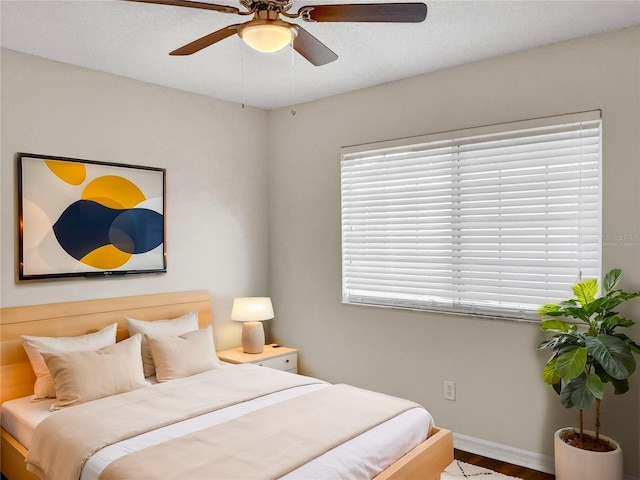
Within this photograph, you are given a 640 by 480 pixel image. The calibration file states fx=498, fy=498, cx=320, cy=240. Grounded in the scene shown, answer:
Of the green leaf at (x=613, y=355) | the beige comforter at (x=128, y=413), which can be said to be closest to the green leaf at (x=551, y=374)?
the green leaf at (x=613, y=355)

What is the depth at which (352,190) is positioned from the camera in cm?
411

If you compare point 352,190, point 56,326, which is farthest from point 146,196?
point 352,190

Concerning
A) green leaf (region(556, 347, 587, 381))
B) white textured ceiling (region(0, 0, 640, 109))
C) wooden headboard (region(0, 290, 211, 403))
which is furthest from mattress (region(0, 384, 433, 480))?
white textured ceiling (region(0, 0, 640, 109))

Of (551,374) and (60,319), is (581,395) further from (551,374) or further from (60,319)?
(60,319)

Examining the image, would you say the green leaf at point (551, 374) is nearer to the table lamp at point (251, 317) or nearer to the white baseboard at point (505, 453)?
the white baseboard at point (505, 453)

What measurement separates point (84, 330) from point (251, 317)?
1.28 m

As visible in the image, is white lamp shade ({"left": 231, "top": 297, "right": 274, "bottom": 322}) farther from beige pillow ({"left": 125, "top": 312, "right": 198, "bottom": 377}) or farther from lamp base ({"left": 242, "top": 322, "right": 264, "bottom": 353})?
beige pillow ({"left": 125, "top": 312, "right": 198, "bottom": 377})

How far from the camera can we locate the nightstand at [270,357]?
13.0 feet

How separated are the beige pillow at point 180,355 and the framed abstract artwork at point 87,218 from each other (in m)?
0.63

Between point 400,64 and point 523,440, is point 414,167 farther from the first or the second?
point 523,440

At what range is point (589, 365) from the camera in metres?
2.74

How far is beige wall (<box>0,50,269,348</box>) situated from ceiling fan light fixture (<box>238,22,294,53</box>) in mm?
1855

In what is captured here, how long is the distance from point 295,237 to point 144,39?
209 centimetres

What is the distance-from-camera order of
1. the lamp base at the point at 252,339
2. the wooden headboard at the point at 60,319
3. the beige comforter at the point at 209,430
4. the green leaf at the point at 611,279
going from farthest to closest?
1. the lamp base at the point at 252,339
2. the wooden headboard at the point at 60,319
3. the green leaf at the point at 611,279
4. the beige comforter at the point at 209,430
